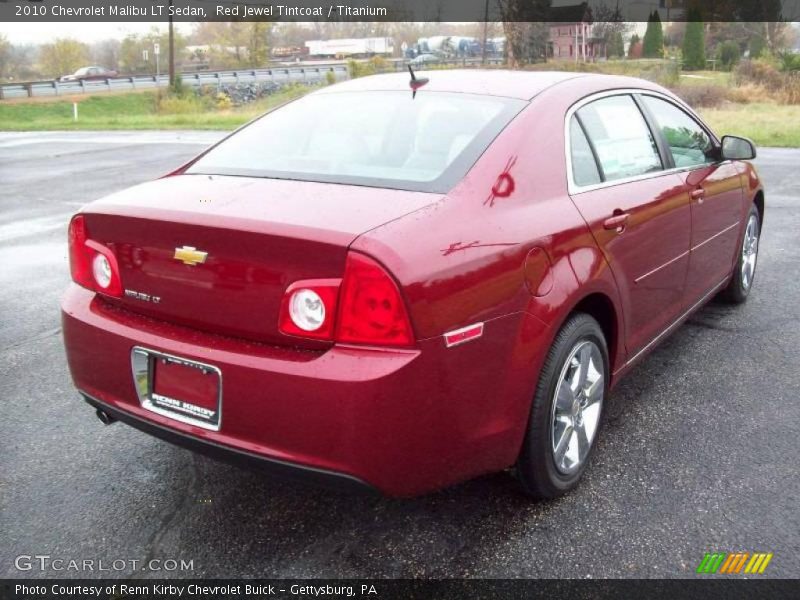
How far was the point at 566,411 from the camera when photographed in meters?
2.86

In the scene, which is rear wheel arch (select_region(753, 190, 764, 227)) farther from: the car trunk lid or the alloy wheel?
the car trunk lid

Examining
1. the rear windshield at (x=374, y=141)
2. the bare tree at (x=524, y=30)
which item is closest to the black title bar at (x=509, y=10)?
the bare tree at (x=524, y=30)

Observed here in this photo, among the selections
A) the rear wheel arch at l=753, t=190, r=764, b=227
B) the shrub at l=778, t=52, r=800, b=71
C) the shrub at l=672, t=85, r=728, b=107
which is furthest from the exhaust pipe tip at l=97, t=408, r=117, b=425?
the shrub at l=778, t=52, r=800, b=71

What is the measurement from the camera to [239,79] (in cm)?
5516

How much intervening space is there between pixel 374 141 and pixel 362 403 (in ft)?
4.00

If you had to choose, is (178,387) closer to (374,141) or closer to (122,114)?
(374,141)

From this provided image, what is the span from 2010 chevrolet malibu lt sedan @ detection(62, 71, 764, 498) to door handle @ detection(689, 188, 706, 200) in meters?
0.46

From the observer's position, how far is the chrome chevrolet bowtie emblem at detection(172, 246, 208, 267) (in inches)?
93.9

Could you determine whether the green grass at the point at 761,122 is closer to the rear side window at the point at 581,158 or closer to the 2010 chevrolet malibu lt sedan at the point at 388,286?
the rear side window at the point at 581,158

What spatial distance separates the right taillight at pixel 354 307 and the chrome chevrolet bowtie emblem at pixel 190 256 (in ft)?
1.11

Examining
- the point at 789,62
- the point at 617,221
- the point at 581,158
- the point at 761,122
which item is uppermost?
the point at 789,62

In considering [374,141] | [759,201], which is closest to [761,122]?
[759,201]

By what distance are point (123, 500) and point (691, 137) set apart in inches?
136

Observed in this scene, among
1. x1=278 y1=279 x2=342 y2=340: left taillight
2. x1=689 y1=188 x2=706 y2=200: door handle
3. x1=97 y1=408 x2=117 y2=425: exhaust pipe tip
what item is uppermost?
x1=689 y1=188 x2=706 y2=200: door handle
